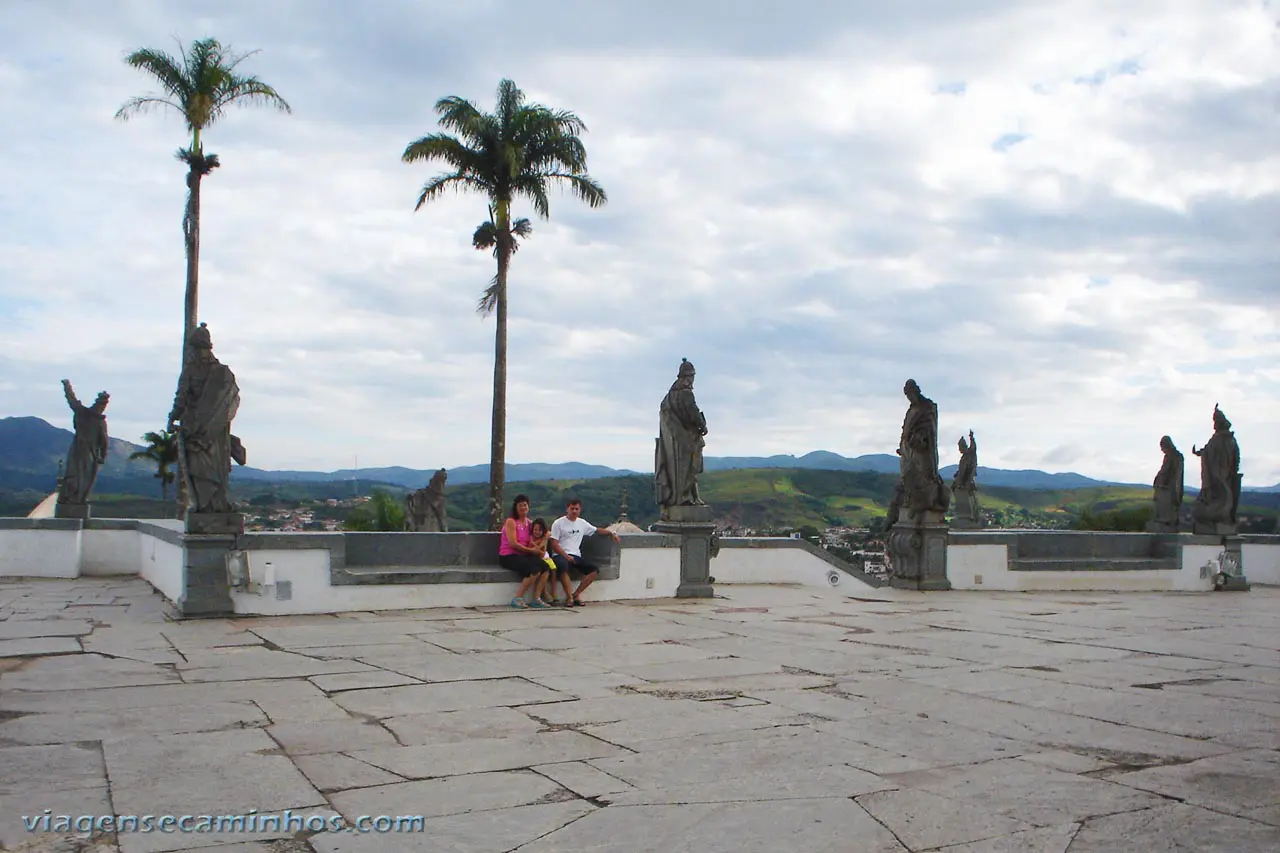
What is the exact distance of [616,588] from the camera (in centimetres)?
1222

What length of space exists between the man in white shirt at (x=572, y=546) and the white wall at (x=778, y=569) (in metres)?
3.32

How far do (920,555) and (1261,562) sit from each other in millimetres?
8375

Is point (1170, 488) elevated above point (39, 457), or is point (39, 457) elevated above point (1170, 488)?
point (39, 457)

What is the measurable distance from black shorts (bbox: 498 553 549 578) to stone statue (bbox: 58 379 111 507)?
9554 millimetres

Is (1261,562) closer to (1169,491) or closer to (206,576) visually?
(1169,491)

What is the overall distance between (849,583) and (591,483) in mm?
37782

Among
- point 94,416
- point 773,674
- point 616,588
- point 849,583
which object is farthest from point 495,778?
point 94,416

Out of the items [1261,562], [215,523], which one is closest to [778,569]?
[215,523]

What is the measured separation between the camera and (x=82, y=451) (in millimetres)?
17062

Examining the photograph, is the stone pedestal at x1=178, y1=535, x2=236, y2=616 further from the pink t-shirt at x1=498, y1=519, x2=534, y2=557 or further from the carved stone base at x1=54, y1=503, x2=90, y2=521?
the carved stone base at x1=54, y1=503, x2=90, y2=521

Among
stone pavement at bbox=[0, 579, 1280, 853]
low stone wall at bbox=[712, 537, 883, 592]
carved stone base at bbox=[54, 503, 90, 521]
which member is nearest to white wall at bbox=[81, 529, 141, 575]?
carved stone base at bbox=[54, 503, 90, 521]

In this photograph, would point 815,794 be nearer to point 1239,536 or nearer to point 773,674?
point 773,674

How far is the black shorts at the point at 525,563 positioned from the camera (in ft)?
36.6

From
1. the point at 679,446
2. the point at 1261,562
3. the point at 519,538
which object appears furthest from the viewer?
the point at 1261,562
